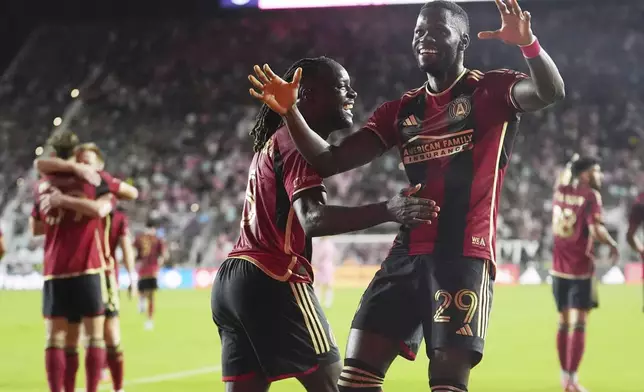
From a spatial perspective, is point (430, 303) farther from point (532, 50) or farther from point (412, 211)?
point (532, 50)

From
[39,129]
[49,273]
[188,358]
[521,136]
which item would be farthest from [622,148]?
[49,273]

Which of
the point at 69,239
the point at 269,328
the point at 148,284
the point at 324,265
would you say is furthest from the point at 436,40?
the point at 324,265

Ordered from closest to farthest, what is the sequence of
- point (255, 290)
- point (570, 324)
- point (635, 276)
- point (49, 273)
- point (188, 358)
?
point (255, 290), point (49, 273), point (570, 324), point (188, 358), point (635, 276)

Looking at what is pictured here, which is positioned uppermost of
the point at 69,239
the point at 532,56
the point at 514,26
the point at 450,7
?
the point at 450,7

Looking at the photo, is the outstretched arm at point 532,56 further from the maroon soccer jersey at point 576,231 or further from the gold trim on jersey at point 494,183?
the maroon soccer jersey at point 576,231

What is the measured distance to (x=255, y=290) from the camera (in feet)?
12.3

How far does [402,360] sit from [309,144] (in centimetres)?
716

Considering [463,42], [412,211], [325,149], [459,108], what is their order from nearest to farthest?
[412,211], [325,149], [459,108], [463,42]

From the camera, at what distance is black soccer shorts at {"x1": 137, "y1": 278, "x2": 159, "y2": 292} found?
1570 centimetres

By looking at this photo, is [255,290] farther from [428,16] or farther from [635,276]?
[635,276]

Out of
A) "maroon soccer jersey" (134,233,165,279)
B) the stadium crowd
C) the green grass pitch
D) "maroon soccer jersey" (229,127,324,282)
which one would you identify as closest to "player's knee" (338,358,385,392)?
"maroon soccer jersey" (229,127,324,282)

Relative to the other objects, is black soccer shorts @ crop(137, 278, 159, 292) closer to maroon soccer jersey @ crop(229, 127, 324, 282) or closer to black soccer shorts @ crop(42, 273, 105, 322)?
black soccer shorts @ crop(42, 273, 105, 322)

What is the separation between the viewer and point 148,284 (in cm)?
1584

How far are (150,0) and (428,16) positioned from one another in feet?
100
